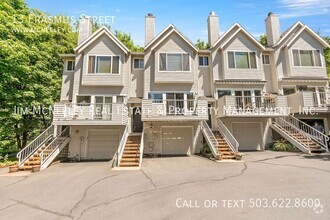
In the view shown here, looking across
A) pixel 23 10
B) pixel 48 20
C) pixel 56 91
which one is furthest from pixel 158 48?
pixel 48 20

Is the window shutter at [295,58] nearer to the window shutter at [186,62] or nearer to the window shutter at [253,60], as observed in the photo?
the window shutter at [253,60]

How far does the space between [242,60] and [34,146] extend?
18150 millimetres

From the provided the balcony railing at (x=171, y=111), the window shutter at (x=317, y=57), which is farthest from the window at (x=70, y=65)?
the window shutter at (x=317, y=57)

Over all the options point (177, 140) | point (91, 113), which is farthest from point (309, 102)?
point (91, 113)

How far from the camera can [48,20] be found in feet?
71.4

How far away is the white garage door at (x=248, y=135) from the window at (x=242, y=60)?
5155 mm

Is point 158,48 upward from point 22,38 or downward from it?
downward

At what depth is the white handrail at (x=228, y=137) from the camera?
41.1 ft

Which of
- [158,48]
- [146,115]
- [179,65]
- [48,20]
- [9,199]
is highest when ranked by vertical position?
[48,20]

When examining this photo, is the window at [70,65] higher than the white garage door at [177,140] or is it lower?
higher

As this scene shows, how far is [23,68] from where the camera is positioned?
1489 centimetres

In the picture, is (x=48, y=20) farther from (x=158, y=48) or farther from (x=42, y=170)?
(x=42, y=170)

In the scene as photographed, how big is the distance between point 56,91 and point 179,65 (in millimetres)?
13028

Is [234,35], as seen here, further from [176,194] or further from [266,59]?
[176,194]
